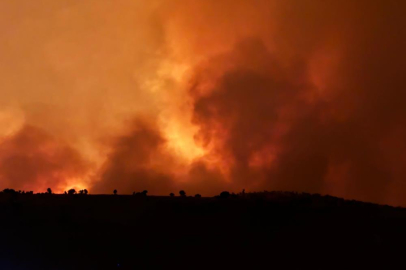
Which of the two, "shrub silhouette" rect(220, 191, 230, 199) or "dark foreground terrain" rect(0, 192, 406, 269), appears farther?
"shrub silhouette" rect(220, 191, 230, 199)

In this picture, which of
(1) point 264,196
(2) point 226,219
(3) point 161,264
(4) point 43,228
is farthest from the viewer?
(1) point 264,196

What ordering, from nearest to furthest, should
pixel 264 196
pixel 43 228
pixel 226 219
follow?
pixel 43 228 < pixel 226 219 < pixel 264 196

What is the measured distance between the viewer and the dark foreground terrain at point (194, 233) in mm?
28219

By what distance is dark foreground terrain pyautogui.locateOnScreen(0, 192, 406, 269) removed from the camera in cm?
2822

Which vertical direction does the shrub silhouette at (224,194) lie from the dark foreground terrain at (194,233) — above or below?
above

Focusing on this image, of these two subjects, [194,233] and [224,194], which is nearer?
[194,233]

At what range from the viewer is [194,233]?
31328 mm

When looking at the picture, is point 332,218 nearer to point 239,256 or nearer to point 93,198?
point 239,256

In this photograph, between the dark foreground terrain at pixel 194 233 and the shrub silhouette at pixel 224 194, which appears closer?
the dark foreground terrain at pixel 194 233

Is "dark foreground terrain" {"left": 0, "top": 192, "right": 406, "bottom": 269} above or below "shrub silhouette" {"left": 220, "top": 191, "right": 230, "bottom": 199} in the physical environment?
below

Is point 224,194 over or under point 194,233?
over

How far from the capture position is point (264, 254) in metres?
29.5

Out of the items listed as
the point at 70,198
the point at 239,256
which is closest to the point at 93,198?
the point at 70,198

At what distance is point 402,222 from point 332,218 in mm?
4744
